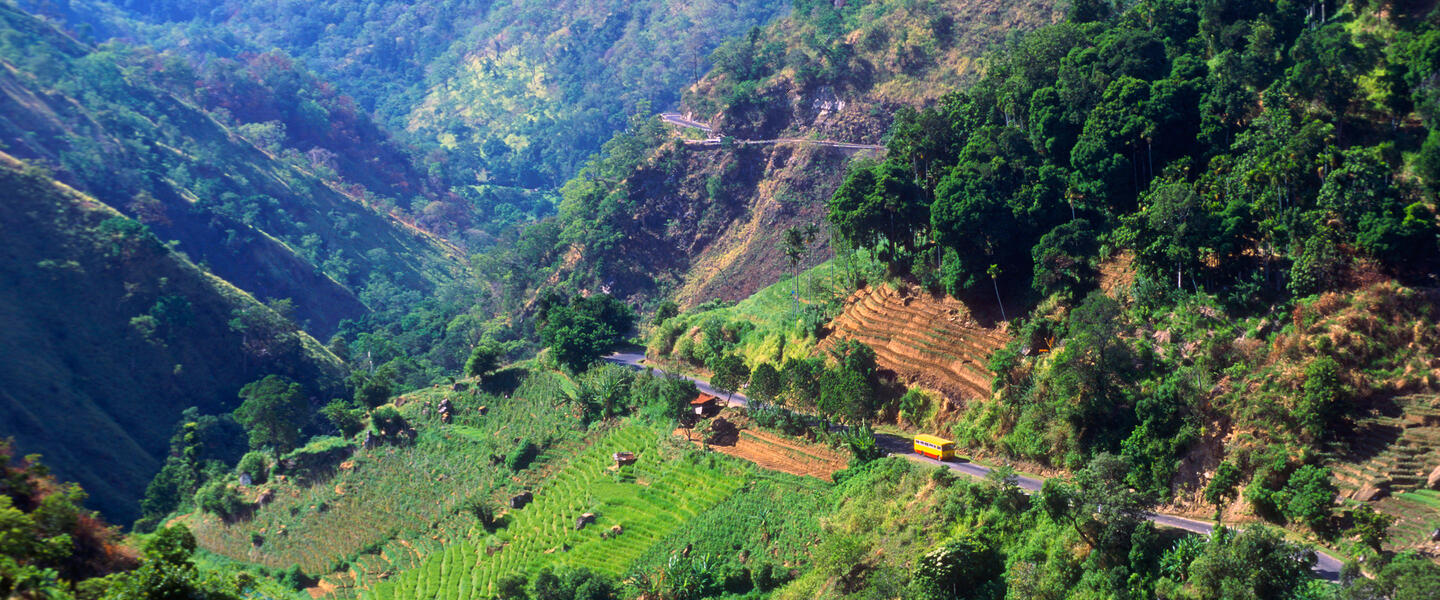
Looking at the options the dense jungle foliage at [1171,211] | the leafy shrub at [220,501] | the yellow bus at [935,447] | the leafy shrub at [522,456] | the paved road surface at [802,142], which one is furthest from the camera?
the paved road surface at [802,142]

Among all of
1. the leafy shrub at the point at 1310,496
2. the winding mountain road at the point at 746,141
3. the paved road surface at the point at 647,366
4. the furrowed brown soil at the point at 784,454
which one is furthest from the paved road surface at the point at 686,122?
the leafy shrub at the point at 1310,496

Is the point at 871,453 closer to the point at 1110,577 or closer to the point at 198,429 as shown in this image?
the point at 1110,577

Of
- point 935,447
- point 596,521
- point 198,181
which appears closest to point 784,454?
point 935,447

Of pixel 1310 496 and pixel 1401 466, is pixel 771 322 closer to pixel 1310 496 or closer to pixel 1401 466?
pixel 1310 496

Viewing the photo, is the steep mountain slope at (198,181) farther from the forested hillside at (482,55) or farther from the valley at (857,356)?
the forested hillside at (482,55)

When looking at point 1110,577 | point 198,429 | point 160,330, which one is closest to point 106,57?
point 160,330

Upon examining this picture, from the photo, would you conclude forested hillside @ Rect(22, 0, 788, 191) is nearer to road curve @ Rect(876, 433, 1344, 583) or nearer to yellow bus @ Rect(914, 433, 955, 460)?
road curve @ Rect(876, 433, 1344, 583)
